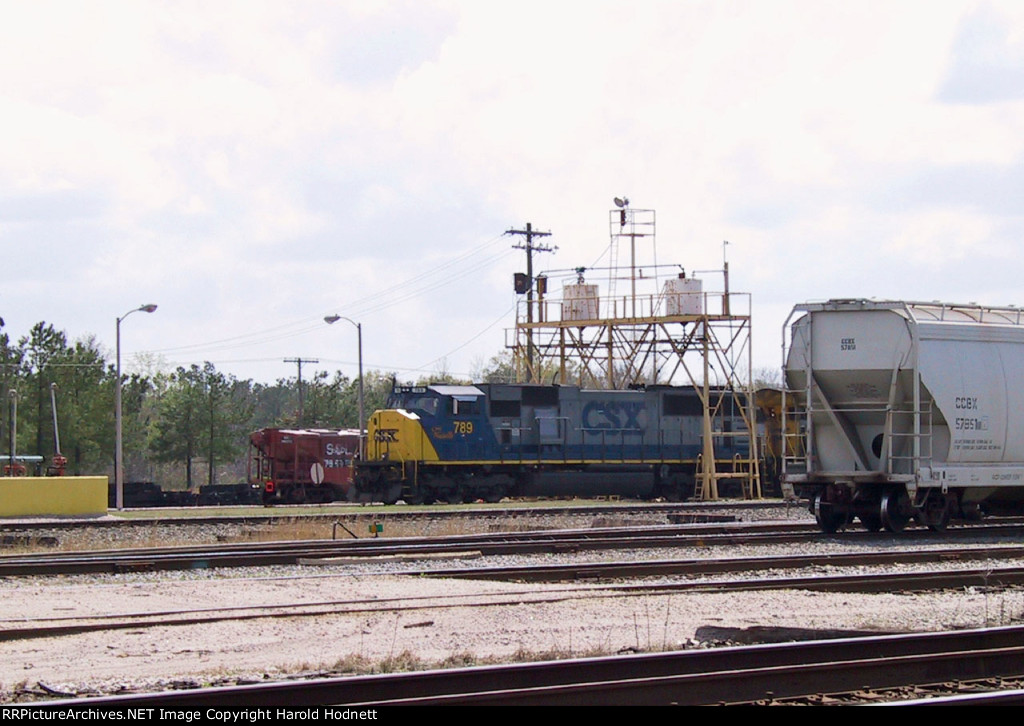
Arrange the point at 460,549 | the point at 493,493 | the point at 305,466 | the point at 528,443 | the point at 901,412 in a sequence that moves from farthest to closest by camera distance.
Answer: the point at 305,466 < the point at 528,443 < the point at 493,493 < the point at 901,412 < the point at 460,549

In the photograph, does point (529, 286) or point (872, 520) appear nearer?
point (872, 520)

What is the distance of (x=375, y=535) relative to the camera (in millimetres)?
23297

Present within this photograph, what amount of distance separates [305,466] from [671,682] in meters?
36.9

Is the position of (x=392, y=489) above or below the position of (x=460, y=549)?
above

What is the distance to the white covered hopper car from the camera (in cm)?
2128

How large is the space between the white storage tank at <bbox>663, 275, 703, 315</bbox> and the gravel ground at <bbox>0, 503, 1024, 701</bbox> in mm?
24845

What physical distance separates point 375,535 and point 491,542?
3.37m

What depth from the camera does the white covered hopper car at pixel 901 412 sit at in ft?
69.8

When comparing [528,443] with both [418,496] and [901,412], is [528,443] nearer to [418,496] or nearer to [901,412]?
[418,496]

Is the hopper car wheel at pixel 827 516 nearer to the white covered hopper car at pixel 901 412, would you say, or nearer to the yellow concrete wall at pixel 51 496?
the white covered hopper car at pixel 901 412

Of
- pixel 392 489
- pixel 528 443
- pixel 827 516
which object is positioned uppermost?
pixel 528 443

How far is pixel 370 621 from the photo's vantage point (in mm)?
11805

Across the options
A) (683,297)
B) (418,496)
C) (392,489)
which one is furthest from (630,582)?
(683,297)

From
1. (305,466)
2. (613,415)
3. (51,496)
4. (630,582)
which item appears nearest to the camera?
(630,582)
